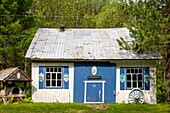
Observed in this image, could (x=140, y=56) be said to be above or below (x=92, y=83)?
above

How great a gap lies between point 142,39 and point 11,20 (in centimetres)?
1285

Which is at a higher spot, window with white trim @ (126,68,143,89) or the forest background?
the forest background

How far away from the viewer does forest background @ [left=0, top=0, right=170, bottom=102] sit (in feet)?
59.3

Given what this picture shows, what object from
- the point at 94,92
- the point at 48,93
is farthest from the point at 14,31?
the point at 94,92

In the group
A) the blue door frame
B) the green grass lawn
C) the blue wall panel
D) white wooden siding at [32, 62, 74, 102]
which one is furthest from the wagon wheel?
white wooden siding at [32, 62, 74, 102]

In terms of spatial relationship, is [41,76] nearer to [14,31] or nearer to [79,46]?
[79,46]

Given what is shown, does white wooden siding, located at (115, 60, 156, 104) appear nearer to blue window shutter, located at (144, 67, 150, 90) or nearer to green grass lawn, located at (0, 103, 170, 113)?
blue window shutter, located at (144, 67, 150, 90)

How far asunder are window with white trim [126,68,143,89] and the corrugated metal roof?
82 centimetres

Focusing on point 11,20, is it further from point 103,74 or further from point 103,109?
point 103,109

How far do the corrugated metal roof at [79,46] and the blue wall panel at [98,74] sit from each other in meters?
0.57

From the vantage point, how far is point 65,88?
20.9 metres

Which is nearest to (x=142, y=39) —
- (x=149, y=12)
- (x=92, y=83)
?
(x=149, y=12)

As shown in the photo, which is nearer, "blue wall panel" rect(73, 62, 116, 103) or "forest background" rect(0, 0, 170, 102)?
"forest background" rect(0, 0, 170, 102)

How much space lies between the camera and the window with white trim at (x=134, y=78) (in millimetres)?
21141
